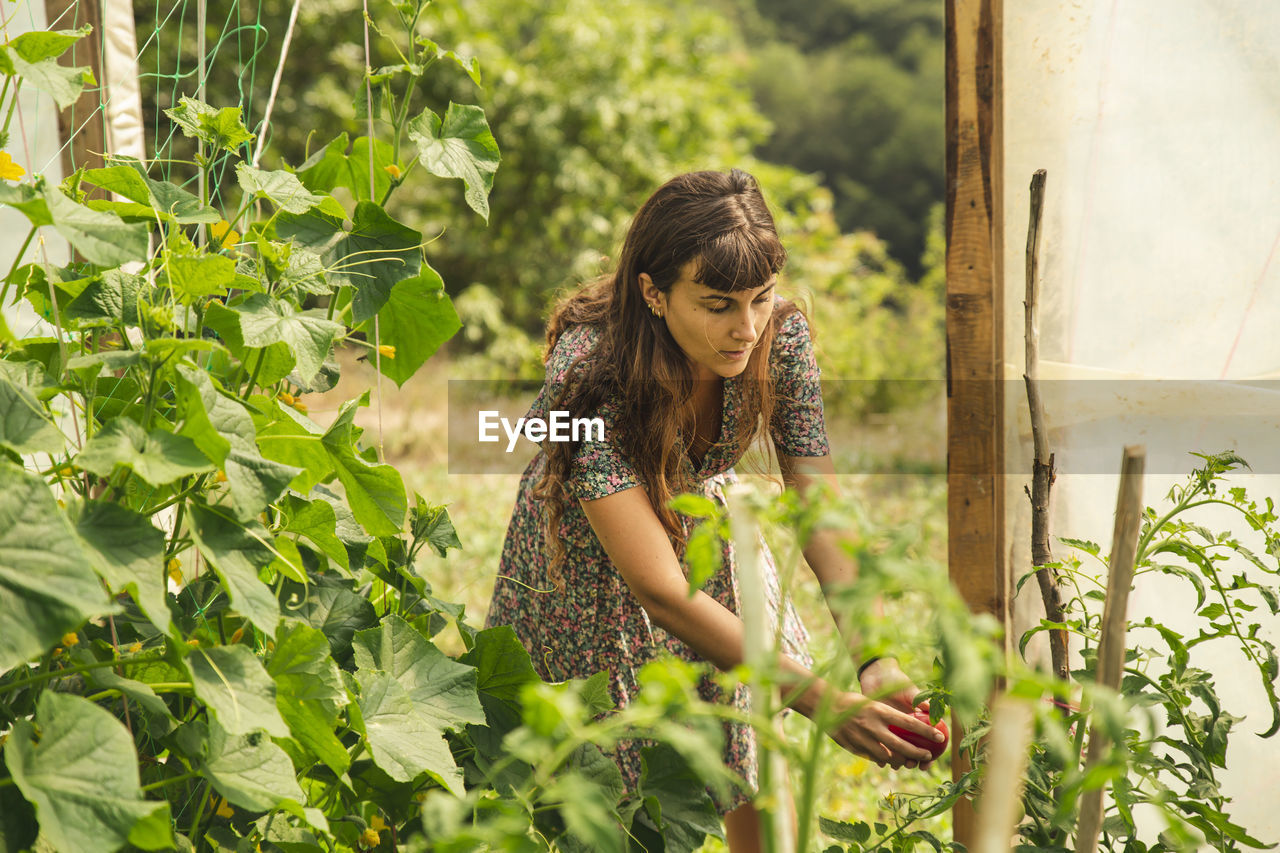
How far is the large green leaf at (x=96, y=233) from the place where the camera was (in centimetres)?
78

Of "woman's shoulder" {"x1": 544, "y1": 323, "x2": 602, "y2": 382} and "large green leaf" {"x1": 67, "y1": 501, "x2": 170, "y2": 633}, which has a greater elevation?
"woman's shoulder" {"x1": 544, "y1": 323, "x2": 602, "y2": 382}

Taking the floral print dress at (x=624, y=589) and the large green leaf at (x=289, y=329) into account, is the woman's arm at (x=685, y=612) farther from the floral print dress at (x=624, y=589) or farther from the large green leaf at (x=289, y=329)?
the large green leaf at (x=289, y=329)

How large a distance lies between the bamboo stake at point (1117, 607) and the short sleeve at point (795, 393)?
2.71 ft

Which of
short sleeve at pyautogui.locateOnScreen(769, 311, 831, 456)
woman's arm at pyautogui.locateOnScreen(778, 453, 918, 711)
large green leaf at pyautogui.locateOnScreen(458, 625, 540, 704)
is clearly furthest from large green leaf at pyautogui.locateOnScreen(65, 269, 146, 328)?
short sleeve at pyautogui.locateOnScreen(769, 311, 831, 456)

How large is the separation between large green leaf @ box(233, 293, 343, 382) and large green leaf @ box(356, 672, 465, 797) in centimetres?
33

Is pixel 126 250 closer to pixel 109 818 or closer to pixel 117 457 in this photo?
pixel 117 457

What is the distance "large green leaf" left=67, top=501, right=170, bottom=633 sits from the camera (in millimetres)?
770

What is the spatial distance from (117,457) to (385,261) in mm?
441

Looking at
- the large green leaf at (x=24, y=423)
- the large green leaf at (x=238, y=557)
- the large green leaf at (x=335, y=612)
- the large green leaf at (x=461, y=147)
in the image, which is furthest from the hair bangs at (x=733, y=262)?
the large green leaf at (x=24, y=423)

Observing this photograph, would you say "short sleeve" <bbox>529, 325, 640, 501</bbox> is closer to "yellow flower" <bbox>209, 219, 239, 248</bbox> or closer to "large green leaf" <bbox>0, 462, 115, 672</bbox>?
"yellow flower" <bbox>209, 219, 239, 248</bbox>

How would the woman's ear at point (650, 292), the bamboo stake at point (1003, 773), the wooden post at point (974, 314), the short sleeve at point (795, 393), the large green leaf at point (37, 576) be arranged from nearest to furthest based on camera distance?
the bamboo stake at point (1003, 773) < the large green leaf at point (37, 576) < the wooden post at point (974, 314) < the woman's ear at point (650, 292) < the short sleeve at point (795, 393)

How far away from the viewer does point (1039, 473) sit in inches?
46.3

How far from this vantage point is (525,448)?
17.4ft

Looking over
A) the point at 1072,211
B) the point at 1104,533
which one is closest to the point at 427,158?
the point at 1072,211
